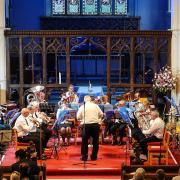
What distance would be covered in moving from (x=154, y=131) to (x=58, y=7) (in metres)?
13.3

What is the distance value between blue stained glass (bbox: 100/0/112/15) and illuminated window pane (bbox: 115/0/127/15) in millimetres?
314

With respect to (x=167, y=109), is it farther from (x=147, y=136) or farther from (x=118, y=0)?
(x=118, y=0)

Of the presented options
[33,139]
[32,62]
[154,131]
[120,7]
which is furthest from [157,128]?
[120,7]

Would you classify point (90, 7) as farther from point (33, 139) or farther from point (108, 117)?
point (33, 139)

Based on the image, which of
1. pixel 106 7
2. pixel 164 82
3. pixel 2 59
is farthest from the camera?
pixel 106 7

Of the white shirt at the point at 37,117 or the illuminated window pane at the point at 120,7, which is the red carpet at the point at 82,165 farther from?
the illuminated window pane at the point at 120,7

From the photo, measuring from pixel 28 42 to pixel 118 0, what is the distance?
7023mm

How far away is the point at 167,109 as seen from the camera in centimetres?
1845

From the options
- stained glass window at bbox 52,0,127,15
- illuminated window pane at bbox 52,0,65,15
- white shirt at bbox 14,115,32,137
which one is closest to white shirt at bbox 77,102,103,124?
white shirt at bbox 14,115,32,137

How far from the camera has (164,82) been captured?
17.8m

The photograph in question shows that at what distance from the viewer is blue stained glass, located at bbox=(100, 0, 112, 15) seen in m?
24.6

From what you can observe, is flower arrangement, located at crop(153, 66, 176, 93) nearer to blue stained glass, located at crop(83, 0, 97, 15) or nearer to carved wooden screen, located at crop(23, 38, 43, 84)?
carved wooden screen, located at crop(23, 38, 43, 84)

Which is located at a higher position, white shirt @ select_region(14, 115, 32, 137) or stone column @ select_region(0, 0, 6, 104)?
stone column @ select_region(0, 0, 6, 104)

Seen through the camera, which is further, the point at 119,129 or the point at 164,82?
the point at 164,82
